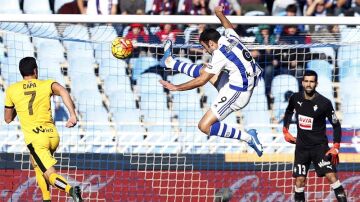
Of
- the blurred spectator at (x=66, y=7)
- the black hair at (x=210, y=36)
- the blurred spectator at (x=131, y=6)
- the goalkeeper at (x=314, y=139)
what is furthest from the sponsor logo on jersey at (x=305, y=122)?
the blurred spectator at (x=66, y=7)

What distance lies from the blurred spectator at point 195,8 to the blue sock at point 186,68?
176 inches

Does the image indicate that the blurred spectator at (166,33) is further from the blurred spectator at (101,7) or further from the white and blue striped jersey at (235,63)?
the blurred spectator at (101,7)

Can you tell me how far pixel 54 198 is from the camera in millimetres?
15141

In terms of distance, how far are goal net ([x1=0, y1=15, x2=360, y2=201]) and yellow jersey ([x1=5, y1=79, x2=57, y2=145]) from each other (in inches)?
79.8

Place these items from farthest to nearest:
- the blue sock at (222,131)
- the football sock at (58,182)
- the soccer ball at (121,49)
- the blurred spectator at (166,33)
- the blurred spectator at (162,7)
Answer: the blurred spectator at (162,7) < the blurred spectator at (166,33) < the blue sock at (222,131) < the soccer ball at (121,49) < the football sock at (58,182)

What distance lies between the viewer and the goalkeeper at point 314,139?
13273mm

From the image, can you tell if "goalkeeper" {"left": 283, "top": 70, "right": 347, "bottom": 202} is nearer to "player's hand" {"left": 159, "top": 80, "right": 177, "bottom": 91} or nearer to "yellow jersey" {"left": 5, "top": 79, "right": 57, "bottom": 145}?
"player's hand" {"left": 159, "top": 80, "right": 177, "bottom": 91}

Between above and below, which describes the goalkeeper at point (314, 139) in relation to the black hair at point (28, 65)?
below

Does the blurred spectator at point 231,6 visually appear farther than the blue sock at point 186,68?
Yes

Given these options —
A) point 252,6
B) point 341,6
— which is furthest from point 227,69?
point 252,6

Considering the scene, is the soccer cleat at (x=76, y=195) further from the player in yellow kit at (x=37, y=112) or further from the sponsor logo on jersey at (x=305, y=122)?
the sponsor logo on jersey at (x=305, y=122)

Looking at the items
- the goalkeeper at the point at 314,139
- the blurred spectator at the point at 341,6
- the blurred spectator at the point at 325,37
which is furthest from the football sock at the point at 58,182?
the blurred spectator at the point at 341,6

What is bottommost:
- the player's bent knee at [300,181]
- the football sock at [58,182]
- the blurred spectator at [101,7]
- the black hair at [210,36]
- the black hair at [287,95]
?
the player's bent knee at [300,181]

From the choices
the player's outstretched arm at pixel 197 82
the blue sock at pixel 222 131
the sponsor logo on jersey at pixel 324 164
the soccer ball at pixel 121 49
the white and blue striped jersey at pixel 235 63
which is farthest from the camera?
the sponsor logo on jersey at pixel 324 164
